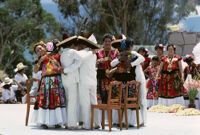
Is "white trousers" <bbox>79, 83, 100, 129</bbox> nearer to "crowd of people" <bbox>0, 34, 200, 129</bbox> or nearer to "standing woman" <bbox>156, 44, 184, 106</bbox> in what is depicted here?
"crowd of people" <bbox>0, 34, 200, 129</bbox>

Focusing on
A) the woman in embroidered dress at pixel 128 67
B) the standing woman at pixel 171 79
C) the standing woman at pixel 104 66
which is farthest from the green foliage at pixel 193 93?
the woman in embroidered dress at pixel 128 67

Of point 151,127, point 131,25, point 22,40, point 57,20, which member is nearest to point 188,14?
point 131,25

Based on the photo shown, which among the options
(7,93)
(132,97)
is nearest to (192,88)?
(132,97)

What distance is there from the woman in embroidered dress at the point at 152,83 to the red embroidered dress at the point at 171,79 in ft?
2.14

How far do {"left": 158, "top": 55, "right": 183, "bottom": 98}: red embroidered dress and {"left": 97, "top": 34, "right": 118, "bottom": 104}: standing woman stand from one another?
12.4ft

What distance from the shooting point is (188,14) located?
33.6 m

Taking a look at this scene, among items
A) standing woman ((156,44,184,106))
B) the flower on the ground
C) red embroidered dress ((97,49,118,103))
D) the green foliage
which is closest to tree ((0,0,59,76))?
standing woman ((156,44,184,106))

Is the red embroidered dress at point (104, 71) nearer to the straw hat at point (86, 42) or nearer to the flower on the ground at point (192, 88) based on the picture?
the straw hat at point (86, 42)

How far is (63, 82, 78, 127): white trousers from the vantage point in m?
7.64

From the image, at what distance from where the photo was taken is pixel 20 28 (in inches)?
1371

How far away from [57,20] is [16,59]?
4.89 metres

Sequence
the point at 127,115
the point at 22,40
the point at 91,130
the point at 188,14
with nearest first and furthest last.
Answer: the point at 91,130 < the point at 127,115 < the point at 188,14 < the point at 22,40

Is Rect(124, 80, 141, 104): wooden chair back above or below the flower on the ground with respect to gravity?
below

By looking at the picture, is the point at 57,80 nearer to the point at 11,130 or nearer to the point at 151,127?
the point at 11,130
